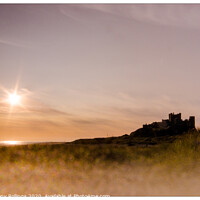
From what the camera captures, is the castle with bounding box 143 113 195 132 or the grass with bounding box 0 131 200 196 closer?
the grass with bounding box 0 131 200 196

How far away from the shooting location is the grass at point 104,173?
18.5 meters

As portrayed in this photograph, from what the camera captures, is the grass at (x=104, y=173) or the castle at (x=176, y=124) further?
the castle at (x=176, y=124)

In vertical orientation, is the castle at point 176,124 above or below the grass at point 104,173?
above

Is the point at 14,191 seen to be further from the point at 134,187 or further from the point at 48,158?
the point at 48,158

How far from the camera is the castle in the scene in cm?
7793

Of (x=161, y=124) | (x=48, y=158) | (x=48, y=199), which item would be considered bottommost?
(x=48, y=199)

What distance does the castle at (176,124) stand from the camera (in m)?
77.9

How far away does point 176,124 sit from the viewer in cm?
8019

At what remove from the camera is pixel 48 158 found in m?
29.5

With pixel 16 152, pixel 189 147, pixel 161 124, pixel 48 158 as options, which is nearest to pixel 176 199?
pixel 189 147

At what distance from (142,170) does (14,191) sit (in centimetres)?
1093

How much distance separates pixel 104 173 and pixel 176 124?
59.3 metres

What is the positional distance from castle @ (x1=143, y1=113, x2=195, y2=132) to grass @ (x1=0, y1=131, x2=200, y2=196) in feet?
159

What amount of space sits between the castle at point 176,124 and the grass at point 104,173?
48613mm
